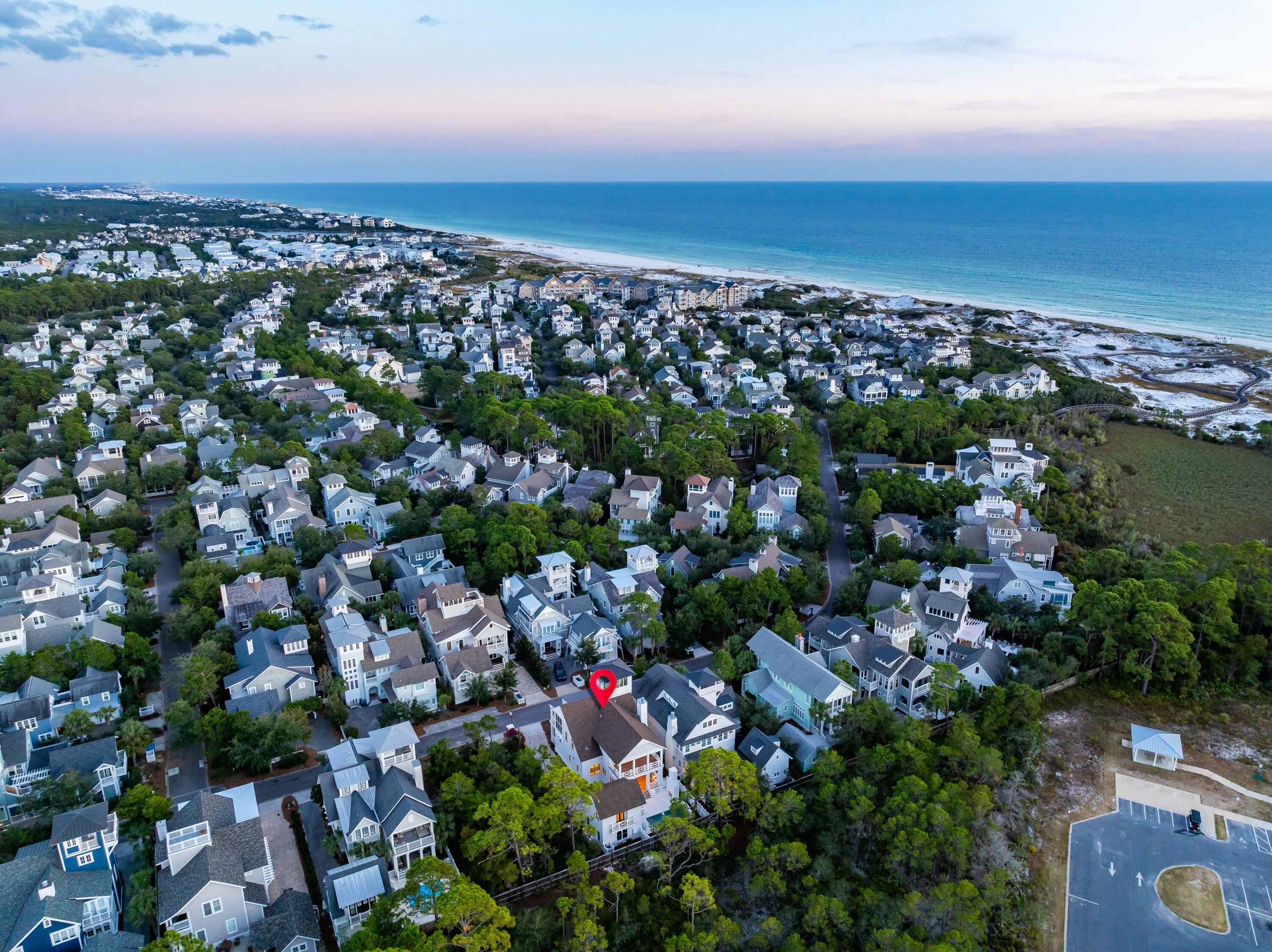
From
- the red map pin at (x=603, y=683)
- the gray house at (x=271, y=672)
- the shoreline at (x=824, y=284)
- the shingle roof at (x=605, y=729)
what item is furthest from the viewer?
the shoreline at (x=824, y=284)

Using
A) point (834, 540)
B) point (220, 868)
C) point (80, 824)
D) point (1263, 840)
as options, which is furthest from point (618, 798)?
point (834, 540)

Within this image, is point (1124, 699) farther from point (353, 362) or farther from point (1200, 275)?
point (1200, 275)

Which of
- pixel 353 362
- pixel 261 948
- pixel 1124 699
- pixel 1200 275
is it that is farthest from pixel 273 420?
pixel 1200 275

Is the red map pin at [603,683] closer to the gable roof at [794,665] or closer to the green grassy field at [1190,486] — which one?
the gable roof at [794,665]

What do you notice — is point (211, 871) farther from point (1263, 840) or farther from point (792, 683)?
point (1263, 840)

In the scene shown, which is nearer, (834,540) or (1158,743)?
(1158,743)

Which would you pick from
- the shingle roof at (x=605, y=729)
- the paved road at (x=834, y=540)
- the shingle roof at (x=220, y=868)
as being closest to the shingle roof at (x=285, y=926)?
the shingle roof at (x=220, y=868)

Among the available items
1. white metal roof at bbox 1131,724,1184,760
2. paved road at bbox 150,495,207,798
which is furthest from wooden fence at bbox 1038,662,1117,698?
paved road at bbox 150,495,207,798
